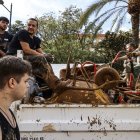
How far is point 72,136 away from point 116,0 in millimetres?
14622

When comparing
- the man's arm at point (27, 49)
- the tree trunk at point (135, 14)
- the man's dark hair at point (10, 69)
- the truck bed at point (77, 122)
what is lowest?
the truck bed at point (77, 122)

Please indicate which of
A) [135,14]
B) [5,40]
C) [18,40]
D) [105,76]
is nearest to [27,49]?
[18,40]

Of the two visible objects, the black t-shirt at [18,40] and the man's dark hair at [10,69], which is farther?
the black t-shirt at [18,40]

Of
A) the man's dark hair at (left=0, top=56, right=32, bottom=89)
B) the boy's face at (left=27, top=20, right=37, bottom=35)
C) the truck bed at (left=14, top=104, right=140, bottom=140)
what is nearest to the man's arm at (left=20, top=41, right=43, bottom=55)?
the boy's face at (left=27, top=20, right=37, bottom=35)

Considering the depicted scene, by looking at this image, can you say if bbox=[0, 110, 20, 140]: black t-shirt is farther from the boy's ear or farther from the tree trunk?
the tree trunk

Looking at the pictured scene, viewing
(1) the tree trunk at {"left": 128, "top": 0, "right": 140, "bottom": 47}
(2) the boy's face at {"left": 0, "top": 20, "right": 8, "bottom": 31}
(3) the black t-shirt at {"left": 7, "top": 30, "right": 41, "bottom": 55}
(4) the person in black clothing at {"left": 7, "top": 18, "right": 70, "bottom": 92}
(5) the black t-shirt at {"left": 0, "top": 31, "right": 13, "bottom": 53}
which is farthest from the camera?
(1) the tree trunk at {"left": 128, "top": 0, "right": 140, "bottom": 47}

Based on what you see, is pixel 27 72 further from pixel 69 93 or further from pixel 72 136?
pixel 69 93

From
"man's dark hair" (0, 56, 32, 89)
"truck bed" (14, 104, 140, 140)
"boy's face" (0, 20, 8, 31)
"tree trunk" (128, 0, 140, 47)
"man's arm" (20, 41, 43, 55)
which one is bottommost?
"truck bed" (14, 104, 140, 140)

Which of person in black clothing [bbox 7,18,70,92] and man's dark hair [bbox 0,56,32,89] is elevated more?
person in black clothing [bbox 7,18,70,92]

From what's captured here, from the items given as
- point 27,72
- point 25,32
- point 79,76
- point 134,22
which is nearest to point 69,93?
point 79,76

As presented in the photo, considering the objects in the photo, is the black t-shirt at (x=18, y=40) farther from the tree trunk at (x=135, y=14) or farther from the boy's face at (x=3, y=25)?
the tree trunk at (x=135, y=14)

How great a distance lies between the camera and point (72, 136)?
423cm

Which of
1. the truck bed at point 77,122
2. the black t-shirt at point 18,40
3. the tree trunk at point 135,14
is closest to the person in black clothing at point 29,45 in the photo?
the black t-shirt at point 18,40

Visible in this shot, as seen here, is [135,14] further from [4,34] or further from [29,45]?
[29,45]
